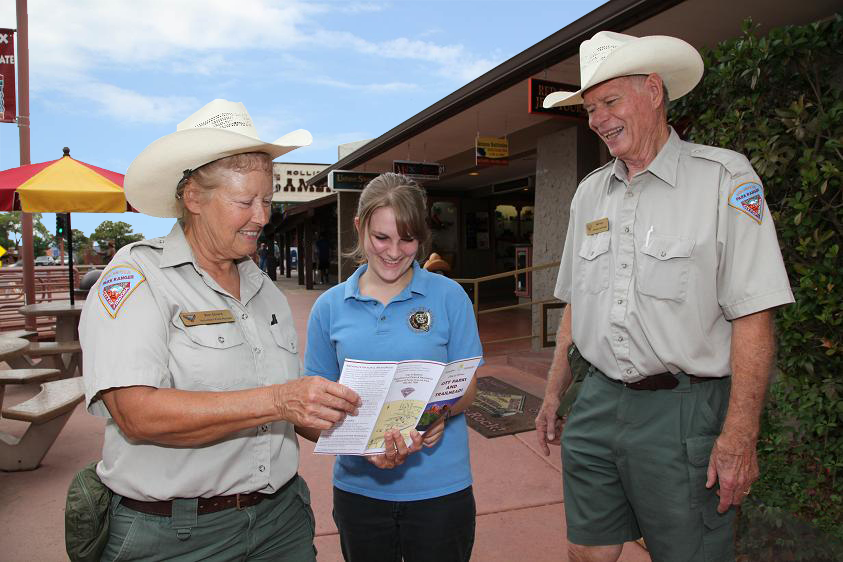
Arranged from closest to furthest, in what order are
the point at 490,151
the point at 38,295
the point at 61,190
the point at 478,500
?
the point at 478,500 → the point at 61,190 → the point at 490,151 → the point at 38,295

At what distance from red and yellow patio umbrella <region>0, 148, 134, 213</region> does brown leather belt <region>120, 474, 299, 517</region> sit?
6043 millimetres

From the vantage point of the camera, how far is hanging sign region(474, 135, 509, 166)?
29.3ft

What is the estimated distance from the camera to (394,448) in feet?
5.79

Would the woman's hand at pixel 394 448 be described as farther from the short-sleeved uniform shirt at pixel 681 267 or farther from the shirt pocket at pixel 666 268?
the shirt pocket at pixel 666 268

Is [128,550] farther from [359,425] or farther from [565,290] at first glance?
[565,290]

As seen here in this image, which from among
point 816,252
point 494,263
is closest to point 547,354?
point 816,252

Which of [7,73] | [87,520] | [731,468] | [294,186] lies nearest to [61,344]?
[7,73]

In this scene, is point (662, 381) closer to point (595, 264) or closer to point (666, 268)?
point (666, 268)

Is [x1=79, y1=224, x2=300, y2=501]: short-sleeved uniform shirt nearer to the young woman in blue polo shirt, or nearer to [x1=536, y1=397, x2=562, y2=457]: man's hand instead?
the young woman in blue polo shirt

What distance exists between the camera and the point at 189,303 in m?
1.64

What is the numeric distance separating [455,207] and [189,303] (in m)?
16.3

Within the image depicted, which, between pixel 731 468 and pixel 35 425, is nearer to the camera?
pixel 731 468

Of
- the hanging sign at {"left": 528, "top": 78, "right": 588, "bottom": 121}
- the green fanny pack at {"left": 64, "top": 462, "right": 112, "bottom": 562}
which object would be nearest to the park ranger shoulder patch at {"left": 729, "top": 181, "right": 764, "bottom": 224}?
the green fanny pack at {"left": 64, "top": 462, "right": 112, "bottom": 562}

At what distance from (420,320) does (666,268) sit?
0.87m
